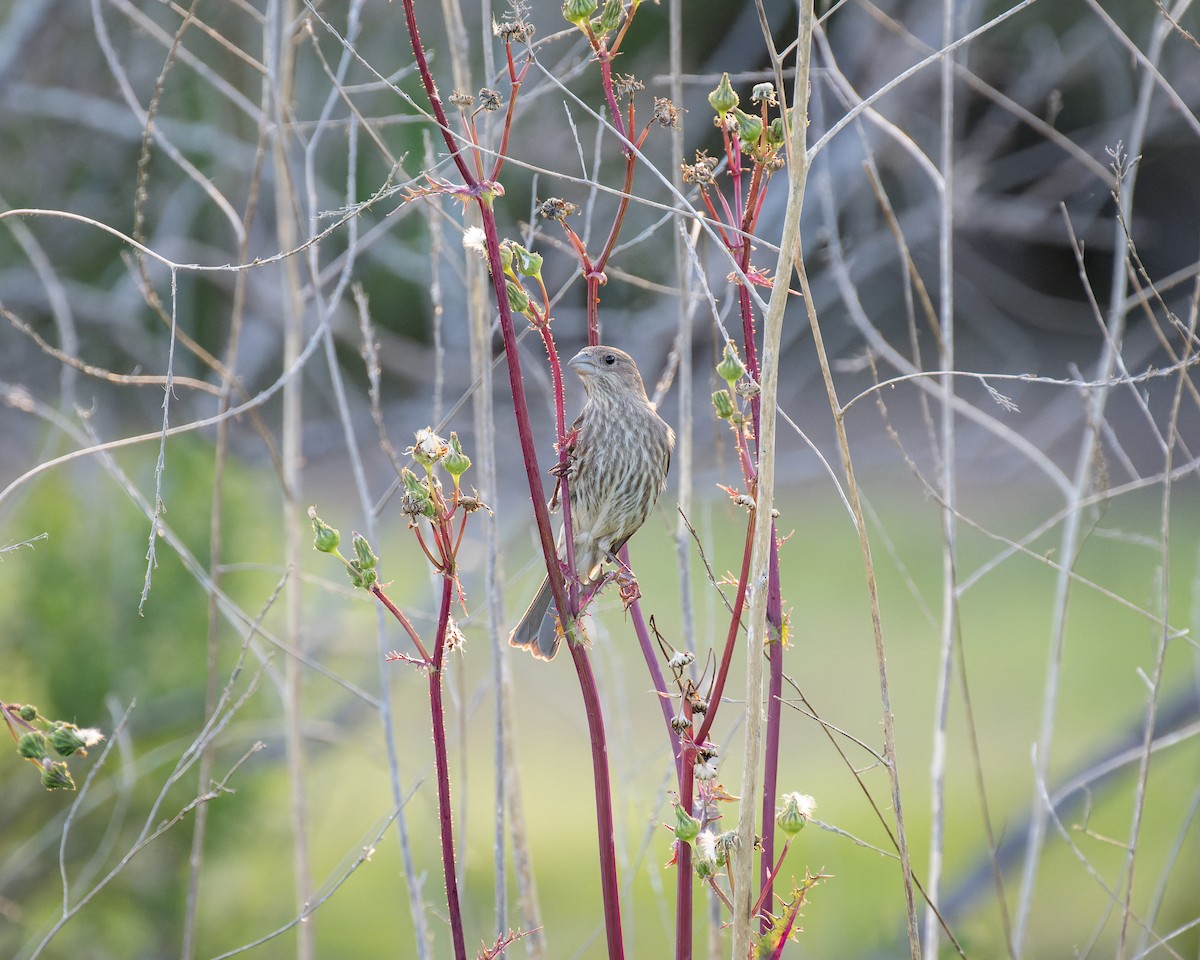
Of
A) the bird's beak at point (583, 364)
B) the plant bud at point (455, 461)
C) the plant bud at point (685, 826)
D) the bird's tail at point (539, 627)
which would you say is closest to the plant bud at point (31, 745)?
the plant bud at point (455, 461)

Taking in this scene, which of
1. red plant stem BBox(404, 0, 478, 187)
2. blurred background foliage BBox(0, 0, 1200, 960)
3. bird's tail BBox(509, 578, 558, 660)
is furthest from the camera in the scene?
blurred background foliage BBox(0, 0, 1200, 960)

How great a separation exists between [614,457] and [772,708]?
1.11 m

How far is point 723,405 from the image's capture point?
1025 millimetres

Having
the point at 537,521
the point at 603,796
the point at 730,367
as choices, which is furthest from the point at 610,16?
the point at 603,796

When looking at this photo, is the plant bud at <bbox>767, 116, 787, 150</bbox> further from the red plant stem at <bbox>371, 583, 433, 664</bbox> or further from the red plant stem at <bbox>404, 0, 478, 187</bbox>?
the red plant stem at <bbox>371, 583, 433, 664</bbox>

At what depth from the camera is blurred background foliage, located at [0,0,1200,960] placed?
8.79 feet

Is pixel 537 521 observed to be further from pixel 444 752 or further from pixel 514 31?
pixel 514 31

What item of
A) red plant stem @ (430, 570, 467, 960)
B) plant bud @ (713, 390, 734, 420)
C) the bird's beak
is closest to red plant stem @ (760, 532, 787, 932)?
plant bud @ (713, 390, 734, 420)

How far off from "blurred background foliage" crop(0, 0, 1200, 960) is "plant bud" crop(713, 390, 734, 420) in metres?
0.76

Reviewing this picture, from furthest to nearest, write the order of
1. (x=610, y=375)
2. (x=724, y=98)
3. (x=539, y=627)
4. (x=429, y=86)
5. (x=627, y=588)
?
(x=610, y=375), (x=539, y=627), (x=627, y=588), (x=724, y=98), (x=429, y=86)

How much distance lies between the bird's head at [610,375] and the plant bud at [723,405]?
1030 millimetres

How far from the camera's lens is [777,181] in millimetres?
3428

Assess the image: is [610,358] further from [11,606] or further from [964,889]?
[964,889]

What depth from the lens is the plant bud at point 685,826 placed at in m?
0.93
